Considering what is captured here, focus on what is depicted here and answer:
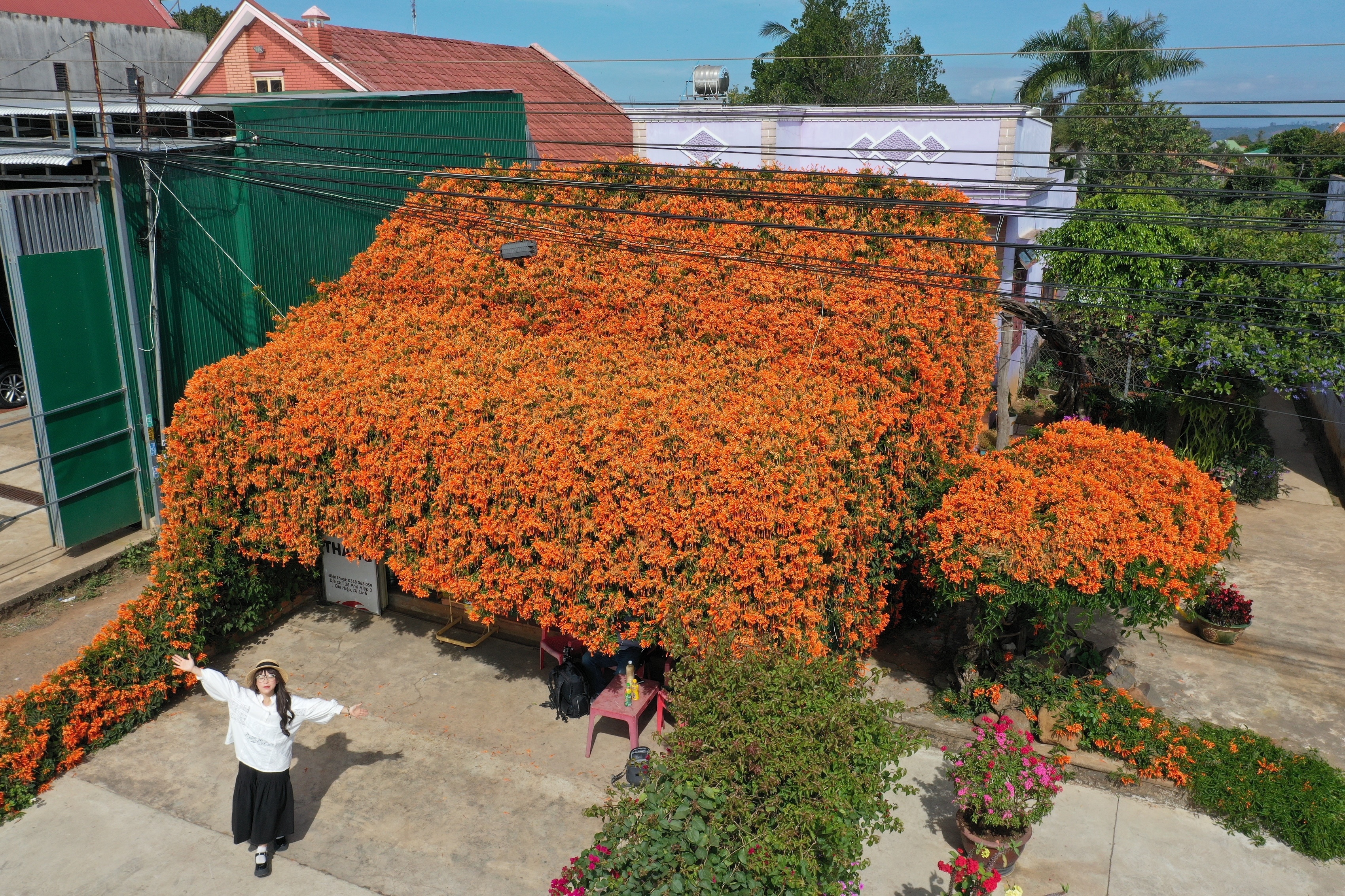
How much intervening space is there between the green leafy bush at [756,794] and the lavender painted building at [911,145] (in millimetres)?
13218

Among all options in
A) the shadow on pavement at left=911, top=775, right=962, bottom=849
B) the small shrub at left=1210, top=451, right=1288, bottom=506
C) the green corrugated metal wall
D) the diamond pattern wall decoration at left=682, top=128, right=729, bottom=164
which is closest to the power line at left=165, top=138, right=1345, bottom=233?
Result: the green corrugated metal wall

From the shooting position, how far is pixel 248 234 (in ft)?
42.1

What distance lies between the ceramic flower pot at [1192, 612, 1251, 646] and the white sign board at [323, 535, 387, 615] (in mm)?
9908

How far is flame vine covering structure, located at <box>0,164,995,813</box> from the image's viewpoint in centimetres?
770

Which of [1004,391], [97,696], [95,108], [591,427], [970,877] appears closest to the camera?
[970,877]

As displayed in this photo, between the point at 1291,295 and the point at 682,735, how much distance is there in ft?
43.0

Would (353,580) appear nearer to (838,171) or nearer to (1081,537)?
(838,171)

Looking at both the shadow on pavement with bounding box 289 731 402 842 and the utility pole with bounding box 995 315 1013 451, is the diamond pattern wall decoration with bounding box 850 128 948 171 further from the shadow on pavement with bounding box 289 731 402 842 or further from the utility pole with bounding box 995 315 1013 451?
the shadow on pavement with bounding box 289 731 402 842

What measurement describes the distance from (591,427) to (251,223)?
298 inches

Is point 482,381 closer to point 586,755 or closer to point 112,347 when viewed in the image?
point 586,755

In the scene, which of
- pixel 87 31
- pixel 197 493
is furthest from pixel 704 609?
pixel 87 31

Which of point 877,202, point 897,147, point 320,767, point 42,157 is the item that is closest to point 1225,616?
point 877,202

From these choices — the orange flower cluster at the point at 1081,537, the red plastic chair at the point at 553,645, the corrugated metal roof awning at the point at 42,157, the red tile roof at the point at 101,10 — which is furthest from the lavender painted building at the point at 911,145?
the red tile roof at the point at 101,10

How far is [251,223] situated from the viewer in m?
12.8
